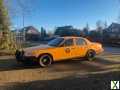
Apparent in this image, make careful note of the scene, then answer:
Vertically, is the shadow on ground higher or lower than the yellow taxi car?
lower

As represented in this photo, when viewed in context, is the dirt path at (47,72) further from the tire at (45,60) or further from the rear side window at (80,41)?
the rear side window at (80,41)

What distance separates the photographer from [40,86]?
809 centimetres

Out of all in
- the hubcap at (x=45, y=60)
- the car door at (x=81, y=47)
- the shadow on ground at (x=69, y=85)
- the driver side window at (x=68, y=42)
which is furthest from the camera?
the car door at (x=81, y=47)

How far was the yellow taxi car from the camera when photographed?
12617 mm

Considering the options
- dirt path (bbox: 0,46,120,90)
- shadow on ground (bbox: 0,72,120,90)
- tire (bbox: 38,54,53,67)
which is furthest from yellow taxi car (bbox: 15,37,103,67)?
shadow on ground (bbox: 0,72,120,90)

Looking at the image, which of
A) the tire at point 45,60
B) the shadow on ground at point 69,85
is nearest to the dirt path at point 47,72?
the tire at point 45,60

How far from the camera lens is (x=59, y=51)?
13.3m

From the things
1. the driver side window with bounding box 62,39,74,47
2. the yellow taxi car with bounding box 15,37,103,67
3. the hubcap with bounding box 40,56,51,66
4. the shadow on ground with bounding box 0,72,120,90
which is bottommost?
the shadow on ground with bounding box 0,72,120,90

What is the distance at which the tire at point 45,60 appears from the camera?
12.6 m

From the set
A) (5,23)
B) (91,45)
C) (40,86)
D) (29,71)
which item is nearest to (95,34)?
(5,23)

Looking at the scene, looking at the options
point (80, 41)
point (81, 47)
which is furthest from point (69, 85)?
→ point (80, 41)

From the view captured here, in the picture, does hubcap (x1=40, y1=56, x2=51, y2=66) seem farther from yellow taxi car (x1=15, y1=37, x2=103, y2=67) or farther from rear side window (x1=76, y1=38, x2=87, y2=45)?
rear side window (x1=76, y1=38, x2=87, y2=45)

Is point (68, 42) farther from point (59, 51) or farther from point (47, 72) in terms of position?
point (47, 72)

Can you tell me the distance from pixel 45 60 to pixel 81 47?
251cm
